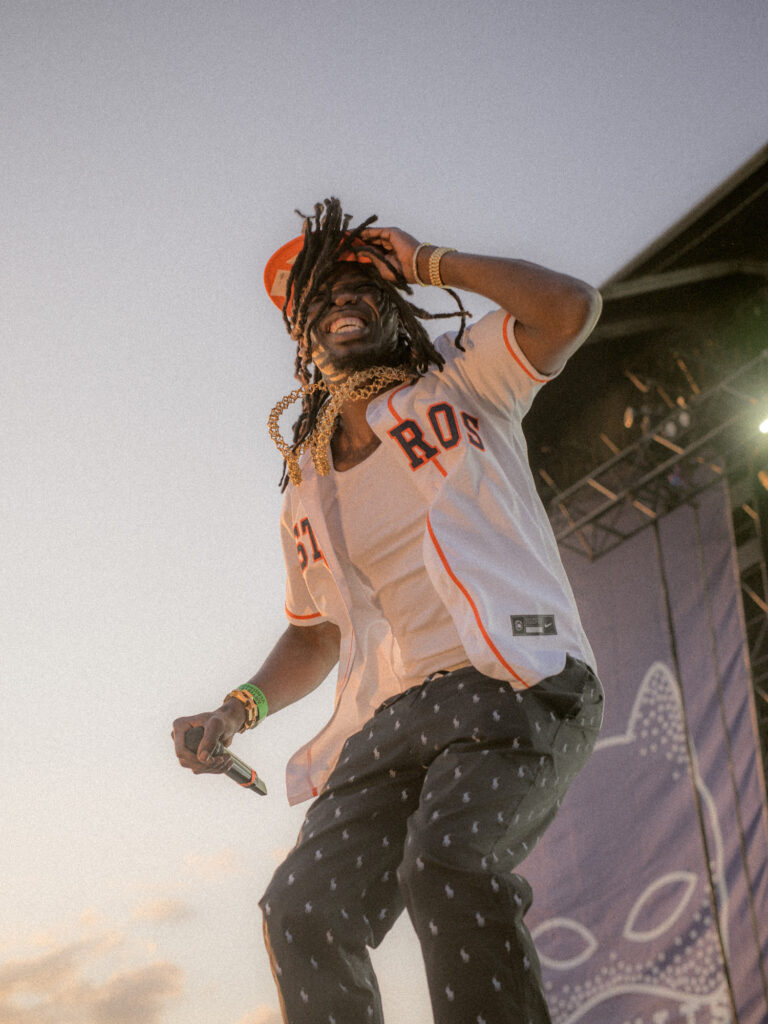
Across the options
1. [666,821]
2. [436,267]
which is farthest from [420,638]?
[666,821]

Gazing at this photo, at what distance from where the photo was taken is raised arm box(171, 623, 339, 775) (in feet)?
7.02

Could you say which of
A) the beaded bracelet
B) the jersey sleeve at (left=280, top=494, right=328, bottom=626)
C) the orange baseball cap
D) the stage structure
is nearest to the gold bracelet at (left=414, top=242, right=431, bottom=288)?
the beaded bracelet

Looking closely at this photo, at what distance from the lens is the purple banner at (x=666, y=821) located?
16.3 ft

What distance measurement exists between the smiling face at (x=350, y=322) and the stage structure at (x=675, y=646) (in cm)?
366

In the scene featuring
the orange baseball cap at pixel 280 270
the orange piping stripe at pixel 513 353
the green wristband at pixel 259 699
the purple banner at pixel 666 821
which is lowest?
the purple banner at pixel 666 821

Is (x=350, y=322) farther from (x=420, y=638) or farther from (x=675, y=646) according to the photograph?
(x=675, y=646)

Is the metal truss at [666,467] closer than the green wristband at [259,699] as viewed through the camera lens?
No

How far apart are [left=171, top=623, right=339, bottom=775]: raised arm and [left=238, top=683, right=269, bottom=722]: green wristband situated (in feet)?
0.07

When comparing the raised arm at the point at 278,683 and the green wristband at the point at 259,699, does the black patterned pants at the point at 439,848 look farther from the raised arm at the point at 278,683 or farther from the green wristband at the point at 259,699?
the green wristband at the point at 259,699

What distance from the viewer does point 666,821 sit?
536 cm

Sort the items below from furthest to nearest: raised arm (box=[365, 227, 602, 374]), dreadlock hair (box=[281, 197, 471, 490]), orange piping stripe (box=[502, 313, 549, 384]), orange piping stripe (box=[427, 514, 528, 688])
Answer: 1. dreadlock hair (box=[281, 197, 471, 490])
2. orange piping stripe (box=[502, 313, 549, 384])
3. raised arm (box=[365, 227, 602, 374])
4. orange piping stripe (box=[427, 514, 528, 688])

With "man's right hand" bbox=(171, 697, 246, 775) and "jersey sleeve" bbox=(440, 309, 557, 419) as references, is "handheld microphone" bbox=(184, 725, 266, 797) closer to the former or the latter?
"man's right hand" bbox=(171, 697, 246, 775)

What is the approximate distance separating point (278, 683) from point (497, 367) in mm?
942

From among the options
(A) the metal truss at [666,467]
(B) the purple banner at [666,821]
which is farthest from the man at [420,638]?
(A) the metal truss at [666,467]
